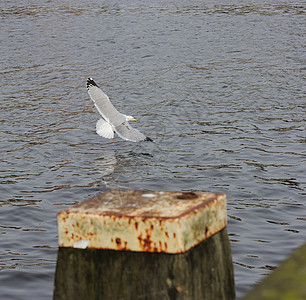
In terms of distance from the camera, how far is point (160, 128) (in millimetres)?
12086

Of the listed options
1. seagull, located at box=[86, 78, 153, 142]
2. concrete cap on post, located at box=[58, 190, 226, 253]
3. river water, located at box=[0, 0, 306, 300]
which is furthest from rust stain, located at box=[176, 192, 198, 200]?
seagull, located at box=[86, 78, 153, 142]

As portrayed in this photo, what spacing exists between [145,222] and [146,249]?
102 millimetres

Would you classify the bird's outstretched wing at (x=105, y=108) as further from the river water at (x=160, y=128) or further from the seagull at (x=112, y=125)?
the river water at (x=160, y=128)

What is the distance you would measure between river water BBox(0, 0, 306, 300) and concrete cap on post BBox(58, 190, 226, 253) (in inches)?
115

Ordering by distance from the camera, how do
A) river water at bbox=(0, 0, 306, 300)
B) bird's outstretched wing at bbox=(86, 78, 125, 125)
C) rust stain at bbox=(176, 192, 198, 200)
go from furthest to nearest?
bird's outstretched wing at bbox=(86, 78, 125, 125), river water at bbox=(0, 0, 306, 300), rust stain at bbox=(176, 192, 198, 200)

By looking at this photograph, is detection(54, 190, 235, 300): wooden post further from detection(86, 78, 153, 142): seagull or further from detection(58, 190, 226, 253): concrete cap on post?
detection(86, 78, 153, 142): seagull

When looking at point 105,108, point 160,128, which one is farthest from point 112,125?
point 160,128

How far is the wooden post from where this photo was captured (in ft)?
7.83

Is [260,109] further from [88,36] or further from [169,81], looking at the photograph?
[88,36]

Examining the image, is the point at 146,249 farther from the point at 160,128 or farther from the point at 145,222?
the point at 160,128

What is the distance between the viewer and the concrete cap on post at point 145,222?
2393mm

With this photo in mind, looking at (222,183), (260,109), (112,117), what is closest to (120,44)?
(260,109)

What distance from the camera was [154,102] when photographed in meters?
14.1

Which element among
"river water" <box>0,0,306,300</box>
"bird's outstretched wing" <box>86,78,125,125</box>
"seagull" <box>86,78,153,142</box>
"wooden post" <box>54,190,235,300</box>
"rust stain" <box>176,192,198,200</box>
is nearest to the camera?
"wooden post" <box>54,190,235,300</box>
